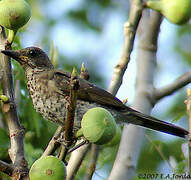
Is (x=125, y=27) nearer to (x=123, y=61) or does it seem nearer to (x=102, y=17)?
(x=123, y=61)

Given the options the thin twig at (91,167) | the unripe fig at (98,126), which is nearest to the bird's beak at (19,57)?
the thin twig at (91,167)

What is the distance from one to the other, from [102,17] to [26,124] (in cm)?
361

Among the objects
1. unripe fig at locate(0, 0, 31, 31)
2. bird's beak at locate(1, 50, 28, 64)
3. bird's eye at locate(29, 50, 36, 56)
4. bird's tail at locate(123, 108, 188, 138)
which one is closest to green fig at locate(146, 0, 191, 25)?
unripe fig at locate(0, 0, 31, 31)

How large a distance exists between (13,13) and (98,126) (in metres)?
0.82

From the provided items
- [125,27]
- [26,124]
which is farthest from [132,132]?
[125,27]

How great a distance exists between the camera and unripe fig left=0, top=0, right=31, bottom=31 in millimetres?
2549

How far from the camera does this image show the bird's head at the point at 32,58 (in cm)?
377

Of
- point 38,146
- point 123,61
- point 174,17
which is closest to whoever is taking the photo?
point 174,17

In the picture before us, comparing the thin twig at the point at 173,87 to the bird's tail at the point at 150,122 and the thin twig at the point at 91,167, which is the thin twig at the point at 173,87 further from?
the thin twig at the point at 91,167

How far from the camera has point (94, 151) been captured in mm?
3115

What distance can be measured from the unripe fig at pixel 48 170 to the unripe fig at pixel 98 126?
0.20 m

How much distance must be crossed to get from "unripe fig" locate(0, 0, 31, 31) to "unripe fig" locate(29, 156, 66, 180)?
80 centimetres

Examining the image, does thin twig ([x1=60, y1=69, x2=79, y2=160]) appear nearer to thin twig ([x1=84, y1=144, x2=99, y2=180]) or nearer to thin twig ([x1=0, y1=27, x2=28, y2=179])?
thin twig ([x1=0, y1=27, x2=28, y2=179])

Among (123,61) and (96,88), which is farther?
(96,88)
